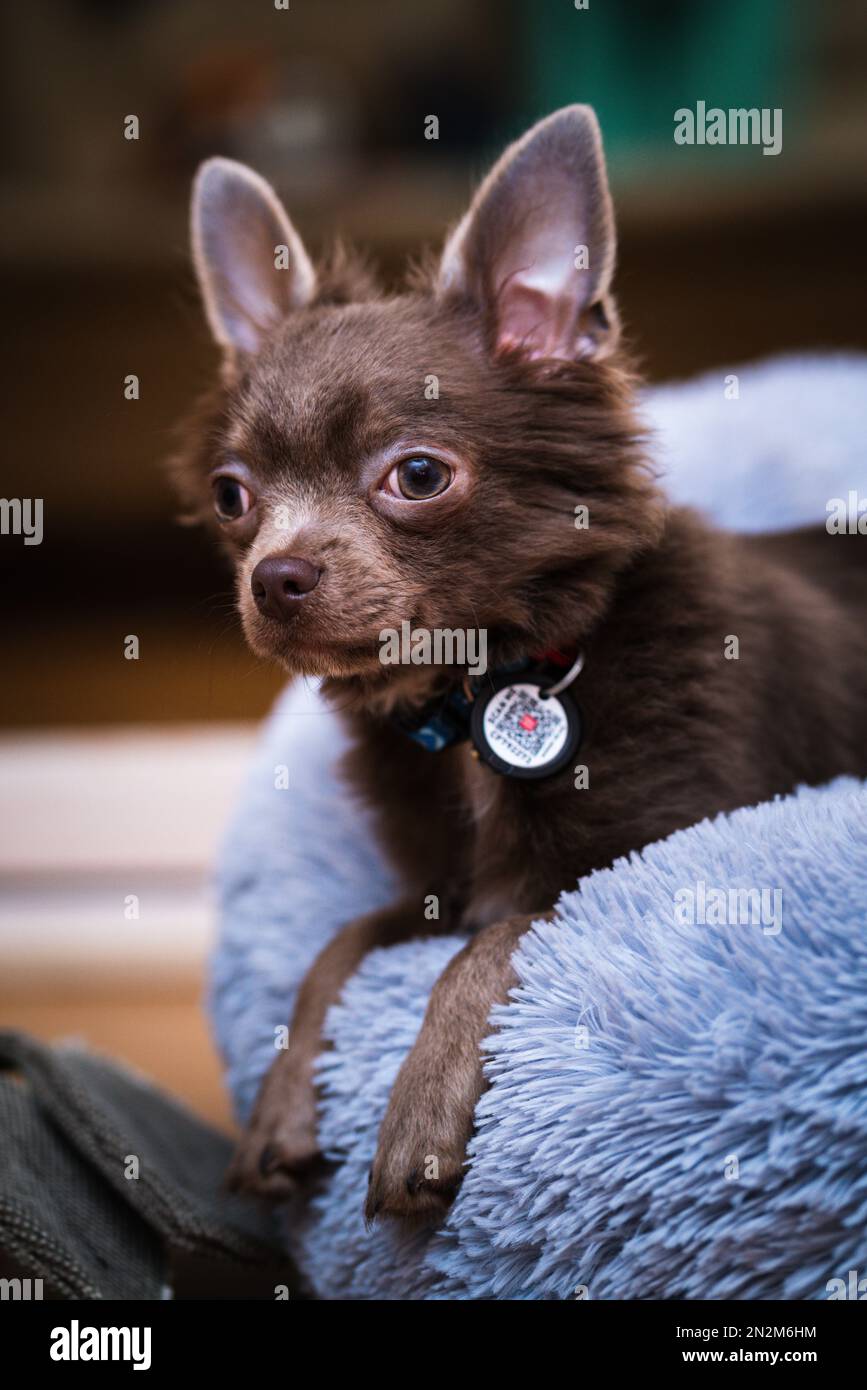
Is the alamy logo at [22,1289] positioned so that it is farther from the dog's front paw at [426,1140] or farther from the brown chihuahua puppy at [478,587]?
the dog's front paw at [426,1140]

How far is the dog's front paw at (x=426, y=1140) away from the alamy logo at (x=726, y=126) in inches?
114

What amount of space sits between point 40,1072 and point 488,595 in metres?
0.94

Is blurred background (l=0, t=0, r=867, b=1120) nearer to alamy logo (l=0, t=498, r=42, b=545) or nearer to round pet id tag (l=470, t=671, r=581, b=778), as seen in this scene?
alamy logo (l=0, t=498, r=42, b=545)

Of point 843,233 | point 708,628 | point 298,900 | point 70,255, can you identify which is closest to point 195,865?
point 298,900

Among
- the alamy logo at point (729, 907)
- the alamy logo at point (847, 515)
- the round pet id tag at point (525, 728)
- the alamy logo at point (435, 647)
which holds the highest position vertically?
the alamy logo at point (847, 515)

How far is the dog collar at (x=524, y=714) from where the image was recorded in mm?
1439

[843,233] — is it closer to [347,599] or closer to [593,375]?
[593,375]

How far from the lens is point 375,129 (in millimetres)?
3705

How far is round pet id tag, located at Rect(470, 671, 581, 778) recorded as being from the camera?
144cm

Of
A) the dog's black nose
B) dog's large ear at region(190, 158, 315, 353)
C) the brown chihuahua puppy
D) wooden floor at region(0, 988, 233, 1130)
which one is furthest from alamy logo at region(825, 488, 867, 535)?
wooden floor at region(0, 988, 233, 1130)

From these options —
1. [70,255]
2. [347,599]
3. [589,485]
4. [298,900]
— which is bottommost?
[298,900]

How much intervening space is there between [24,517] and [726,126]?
8.06 feet
